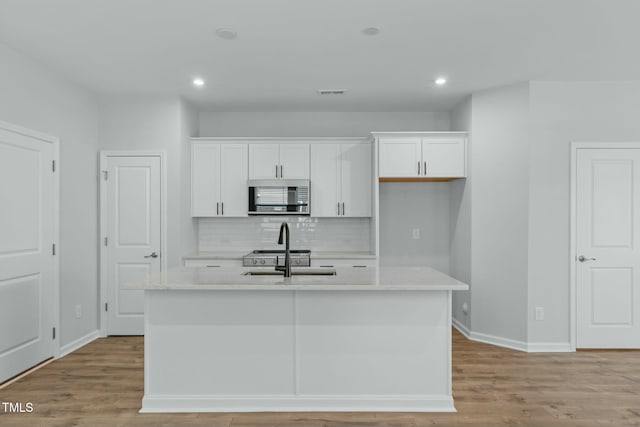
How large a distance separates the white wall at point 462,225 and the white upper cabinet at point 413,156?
273mm

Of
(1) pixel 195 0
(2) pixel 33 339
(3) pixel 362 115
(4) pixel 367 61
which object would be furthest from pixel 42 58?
(3) pixel 362 115

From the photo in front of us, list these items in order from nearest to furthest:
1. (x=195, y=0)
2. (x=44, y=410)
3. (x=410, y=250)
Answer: (x=195, y=0), (x=44, y=410), (x=410, y=250)

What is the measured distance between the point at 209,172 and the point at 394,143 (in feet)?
7.32

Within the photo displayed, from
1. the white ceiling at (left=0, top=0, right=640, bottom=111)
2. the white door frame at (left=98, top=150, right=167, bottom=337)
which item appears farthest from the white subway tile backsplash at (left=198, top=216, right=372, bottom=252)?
the white ceiling at (left=0, top=0, right=640, bottom=111)

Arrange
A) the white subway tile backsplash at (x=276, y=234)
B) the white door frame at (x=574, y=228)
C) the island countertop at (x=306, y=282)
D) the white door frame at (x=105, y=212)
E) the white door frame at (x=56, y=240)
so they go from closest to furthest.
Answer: the island countertop at (x=306, y=282)
the white door frame at (x=56, y=240)
the white door frame at (x=574, y=228)
the white door frame at (x=105, y=212)
the white subway tile backsplash at (x=276, y=234)

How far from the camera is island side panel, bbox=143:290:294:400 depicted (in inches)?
114

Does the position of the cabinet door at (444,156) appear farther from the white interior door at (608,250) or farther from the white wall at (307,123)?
the white interior door at (608,250)

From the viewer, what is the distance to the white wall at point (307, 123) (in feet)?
17.9

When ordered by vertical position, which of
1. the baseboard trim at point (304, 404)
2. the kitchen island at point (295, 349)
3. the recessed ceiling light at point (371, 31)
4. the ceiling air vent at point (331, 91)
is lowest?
the baseboard trim at point (304, 404)

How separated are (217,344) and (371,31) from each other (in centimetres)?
250

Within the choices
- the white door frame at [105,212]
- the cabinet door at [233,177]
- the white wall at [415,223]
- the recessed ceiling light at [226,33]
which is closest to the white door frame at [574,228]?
the white wall at [415,223]

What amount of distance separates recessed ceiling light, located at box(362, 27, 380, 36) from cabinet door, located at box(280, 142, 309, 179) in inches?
82.4

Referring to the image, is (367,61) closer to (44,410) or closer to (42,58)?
(42,58)

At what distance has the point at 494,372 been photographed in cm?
363
